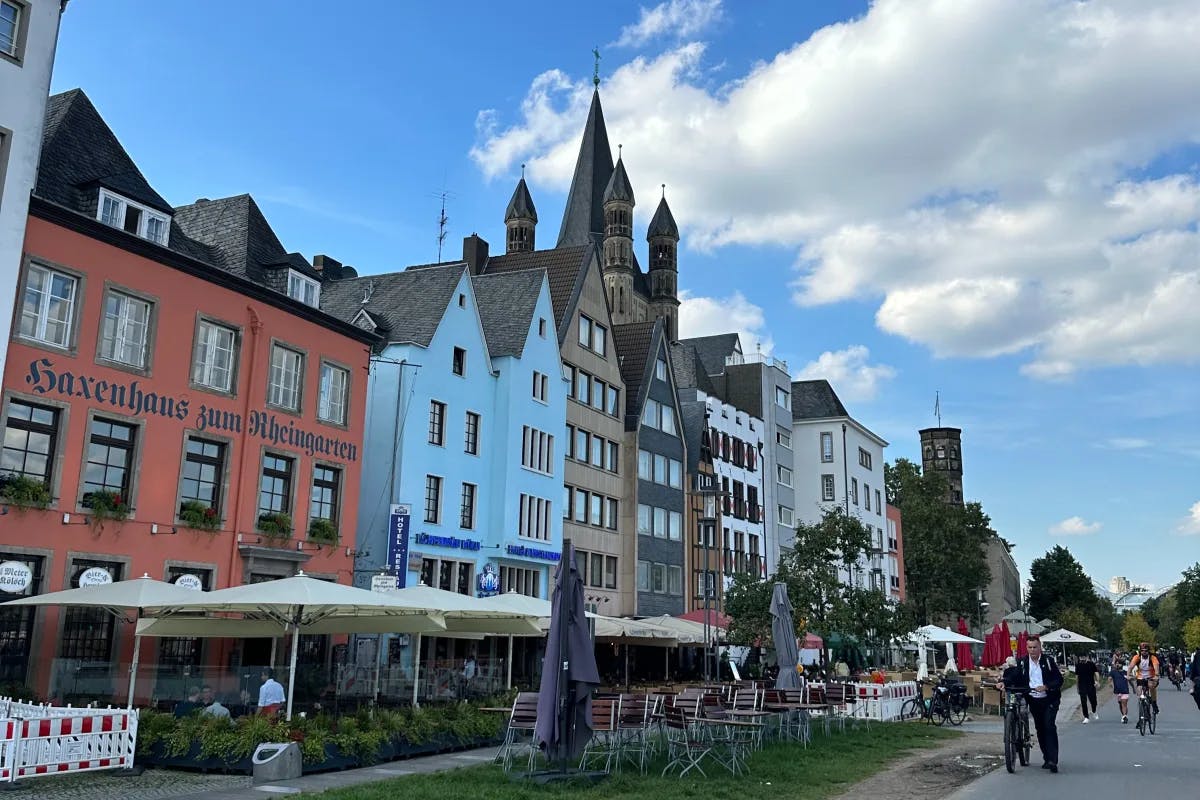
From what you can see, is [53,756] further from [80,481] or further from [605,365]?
[605,365]

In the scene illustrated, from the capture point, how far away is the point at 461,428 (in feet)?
118

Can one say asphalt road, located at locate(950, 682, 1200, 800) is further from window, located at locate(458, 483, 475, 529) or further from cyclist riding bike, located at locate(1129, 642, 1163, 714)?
window, located at locate(458, 483, 475, 529)

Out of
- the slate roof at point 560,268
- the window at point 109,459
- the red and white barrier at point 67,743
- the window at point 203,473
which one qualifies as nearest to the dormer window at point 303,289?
Result: the window at point 203,473

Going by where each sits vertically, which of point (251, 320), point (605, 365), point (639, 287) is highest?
point (639, 287)

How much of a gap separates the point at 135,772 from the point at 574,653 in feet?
22.8

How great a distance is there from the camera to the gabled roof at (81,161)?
23.9 metres

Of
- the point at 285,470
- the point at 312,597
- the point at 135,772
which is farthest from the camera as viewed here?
the point at 285,470

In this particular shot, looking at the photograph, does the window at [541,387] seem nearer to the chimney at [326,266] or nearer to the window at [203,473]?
the chimney at [326,266]

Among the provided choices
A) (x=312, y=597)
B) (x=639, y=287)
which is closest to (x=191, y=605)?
(x=312, y=597)

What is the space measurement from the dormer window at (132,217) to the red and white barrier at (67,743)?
1259cm

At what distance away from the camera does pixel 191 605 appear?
18016 mm

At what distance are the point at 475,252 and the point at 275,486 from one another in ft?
83.4

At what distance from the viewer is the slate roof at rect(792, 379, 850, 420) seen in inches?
2952

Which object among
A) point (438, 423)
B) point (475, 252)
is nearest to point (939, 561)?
point (475, 252)
